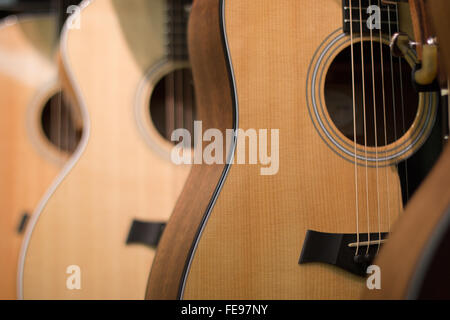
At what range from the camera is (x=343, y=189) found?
712mm

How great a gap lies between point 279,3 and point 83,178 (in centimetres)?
54

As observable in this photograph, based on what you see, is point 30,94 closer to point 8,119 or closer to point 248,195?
point 8,119

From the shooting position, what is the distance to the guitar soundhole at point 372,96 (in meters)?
0.78

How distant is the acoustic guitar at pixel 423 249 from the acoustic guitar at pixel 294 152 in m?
0.20

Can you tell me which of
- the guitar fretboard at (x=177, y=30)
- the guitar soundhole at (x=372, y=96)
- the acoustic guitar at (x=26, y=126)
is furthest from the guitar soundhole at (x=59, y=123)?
the guitar soundhole at (x=372, y=96)

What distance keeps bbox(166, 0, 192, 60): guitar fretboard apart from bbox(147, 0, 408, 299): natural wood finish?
1.19ft

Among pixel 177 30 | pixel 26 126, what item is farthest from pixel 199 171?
pixel 26 126

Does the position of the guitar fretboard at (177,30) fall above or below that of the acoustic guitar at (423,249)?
above

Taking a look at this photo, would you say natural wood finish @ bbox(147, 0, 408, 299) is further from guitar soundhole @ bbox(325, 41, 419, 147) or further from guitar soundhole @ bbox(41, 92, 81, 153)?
guitar soundhole @ bbox(41, 92, 81, 153)

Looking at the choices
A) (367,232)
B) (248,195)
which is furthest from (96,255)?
(367,232)

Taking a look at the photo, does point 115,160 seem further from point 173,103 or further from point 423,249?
point 423,249

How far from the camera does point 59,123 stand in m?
1.45

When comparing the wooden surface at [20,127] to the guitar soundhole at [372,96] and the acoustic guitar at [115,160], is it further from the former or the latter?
the guitar soundhole at [372,96]
